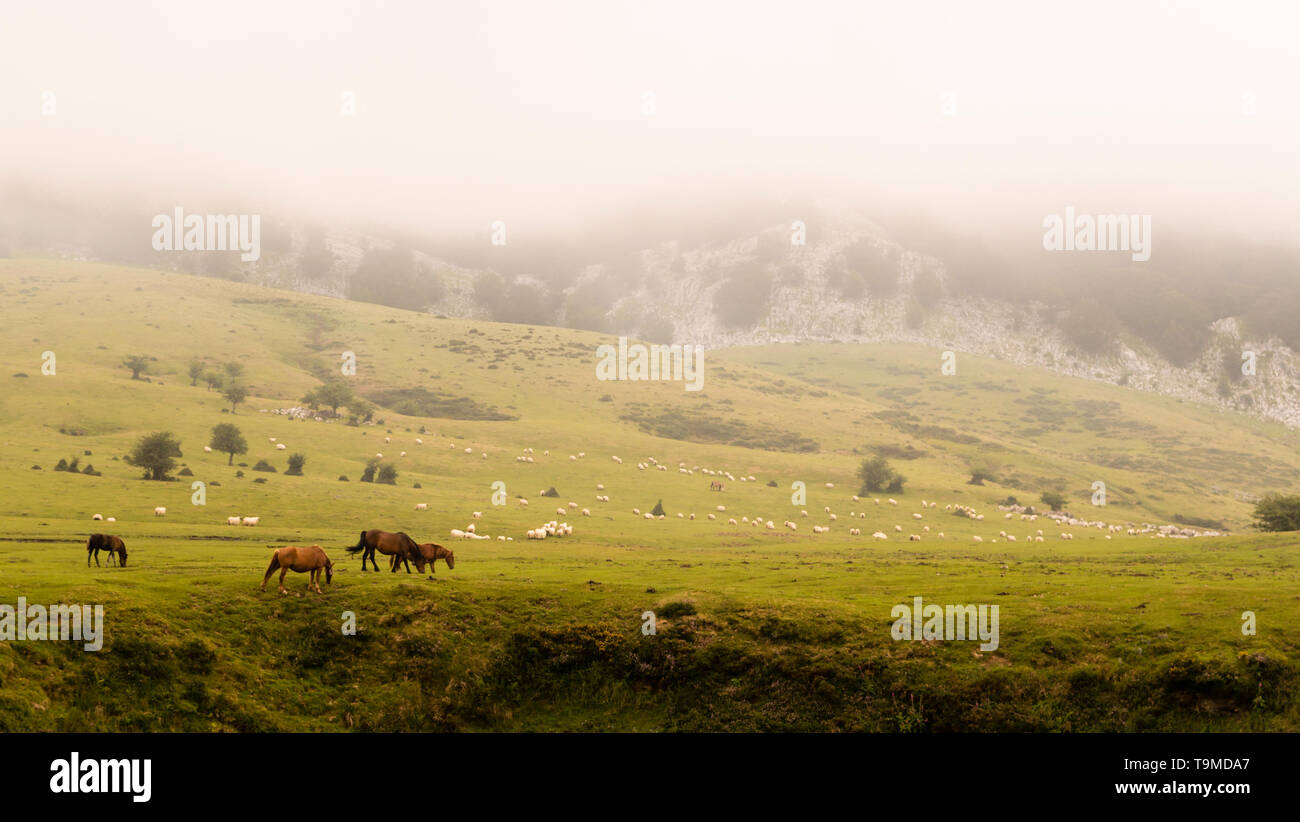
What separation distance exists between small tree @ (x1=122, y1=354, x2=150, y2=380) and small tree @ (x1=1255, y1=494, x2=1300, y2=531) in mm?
187904

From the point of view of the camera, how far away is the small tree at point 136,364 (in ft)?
575

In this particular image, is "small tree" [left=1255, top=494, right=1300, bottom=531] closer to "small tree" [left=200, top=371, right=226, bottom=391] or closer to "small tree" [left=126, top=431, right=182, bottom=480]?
"small tree" [left=126, top=431, right=182, bottom=480]

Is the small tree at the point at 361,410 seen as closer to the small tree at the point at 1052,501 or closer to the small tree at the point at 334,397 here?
the small tree at the point at 334,397

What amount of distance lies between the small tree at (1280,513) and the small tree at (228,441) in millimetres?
117924

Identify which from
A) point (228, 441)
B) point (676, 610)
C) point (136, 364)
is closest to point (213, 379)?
point (136, 364)

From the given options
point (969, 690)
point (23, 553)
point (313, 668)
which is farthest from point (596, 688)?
point (23, 553)

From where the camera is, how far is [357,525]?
246ft

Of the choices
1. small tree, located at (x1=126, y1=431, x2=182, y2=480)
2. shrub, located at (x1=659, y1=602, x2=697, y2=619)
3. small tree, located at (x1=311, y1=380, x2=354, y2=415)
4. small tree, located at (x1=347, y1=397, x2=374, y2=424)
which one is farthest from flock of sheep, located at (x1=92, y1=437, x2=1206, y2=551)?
shrub, located at (x1=659, y1=602, x2=697, y2=619)

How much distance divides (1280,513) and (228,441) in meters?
121

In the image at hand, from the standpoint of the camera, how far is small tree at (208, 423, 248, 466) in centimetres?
10875

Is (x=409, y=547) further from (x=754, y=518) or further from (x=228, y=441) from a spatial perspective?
(x=228, y=441)
